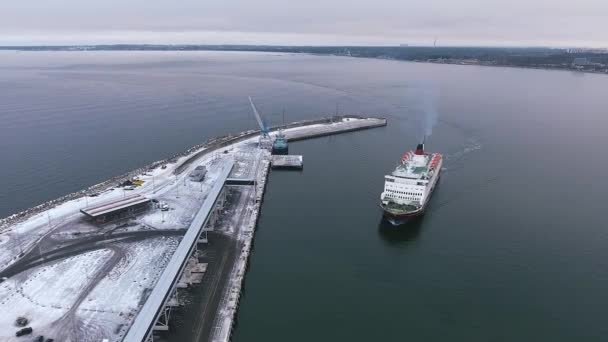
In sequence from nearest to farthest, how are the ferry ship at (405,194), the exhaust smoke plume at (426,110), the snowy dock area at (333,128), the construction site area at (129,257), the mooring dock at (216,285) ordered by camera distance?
the mooring dock at (216,285) → the construction site area at (129,257) → the ferry ship at (405,194) → the snowy dock area at (333,128) → the exhaust smoke plume at (426,110)

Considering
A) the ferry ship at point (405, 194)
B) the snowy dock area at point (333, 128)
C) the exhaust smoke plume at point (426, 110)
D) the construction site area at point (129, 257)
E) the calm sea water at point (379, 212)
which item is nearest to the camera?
the construction site area at point (129, 257)

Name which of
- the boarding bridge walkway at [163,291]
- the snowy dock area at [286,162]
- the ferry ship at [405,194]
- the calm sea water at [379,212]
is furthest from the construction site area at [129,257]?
the ferry ship at [405,194]

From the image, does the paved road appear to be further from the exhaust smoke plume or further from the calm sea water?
the exhaust smoke plume

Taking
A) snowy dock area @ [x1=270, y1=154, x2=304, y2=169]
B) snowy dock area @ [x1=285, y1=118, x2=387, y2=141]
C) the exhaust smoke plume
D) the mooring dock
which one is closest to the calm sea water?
the mooring dock

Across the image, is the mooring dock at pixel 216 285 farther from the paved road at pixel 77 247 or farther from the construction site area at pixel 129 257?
the paved road at pixel 77 247

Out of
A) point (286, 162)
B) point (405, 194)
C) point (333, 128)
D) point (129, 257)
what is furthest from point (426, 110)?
point (129, 257)
